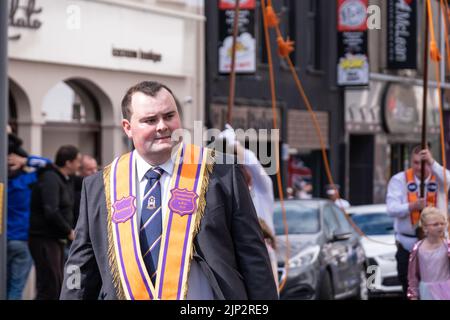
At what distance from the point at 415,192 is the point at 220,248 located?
6349 millimetres

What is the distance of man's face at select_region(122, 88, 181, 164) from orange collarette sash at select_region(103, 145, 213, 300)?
0.16 m

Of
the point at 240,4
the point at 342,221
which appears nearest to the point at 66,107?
the point at 240,4

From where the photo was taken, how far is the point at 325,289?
45.2 ft

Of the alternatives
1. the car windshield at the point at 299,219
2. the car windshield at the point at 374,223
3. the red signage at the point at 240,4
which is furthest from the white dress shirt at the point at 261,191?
the red signage at the point at 240,4

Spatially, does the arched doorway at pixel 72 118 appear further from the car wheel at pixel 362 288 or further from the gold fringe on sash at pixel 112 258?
the gold fringe on sash at pixel 112 258

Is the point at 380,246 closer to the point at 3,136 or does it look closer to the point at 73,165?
the point at 73,165

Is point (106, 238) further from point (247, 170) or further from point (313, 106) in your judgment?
point (313, 106)

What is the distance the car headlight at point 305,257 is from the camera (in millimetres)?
13523

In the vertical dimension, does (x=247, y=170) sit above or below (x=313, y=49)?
below

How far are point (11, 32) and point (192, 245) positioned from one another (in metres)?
13.7
